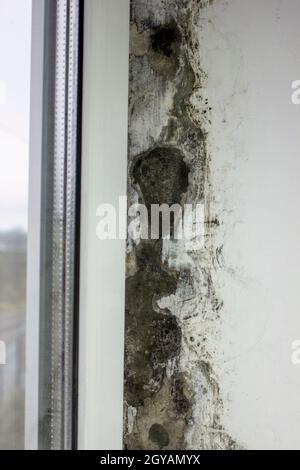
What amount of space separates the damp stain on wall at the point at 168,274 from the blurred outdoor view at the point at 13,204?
0.41 meters

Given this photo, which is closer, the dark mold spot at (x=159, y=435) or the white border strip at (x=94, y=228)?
the white border strip at (x=94, y=228)

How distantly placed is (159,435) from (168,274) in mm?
510

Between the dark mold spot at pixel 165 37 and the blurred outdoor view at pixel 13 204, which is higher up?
the dark mold spot at pixel 165 37

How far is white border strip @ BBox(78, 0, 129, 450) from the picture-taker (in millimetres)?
1048

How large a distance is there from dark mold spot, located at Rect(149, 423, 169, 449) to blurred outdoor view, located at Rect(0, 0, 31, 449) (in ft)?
1.54

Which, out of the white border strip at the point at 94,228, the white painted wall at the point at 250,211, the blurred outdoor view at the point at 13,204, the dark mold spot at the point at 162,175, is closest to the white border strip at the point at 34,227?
the blurred outdoor view at the point at 13,204

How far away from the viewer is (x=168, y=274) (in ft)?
3.92

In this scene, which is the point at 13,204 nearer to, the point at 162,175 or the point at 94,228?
the point at 94,228

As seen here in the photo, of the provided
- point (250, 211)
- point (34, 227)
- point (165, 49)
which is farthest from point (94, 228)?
point (165, 49)

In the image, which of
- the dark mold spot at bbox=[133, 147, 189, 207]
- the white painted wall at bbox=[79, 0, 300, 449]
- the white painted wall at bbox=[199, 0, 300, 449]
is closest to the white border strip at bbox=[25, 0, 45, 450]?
the white painted wall at bbox=[79, 0, 300, 449]

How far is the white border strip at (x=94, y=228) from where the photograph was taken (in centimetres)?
105

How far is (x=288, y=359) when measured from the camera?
1.16 metres

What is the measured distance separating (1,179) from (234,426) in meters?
1.00

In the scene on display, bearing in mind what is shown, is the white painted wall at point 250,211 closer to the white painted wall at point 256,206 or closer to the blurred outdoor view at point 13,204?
the white painted wall at point 256,206
